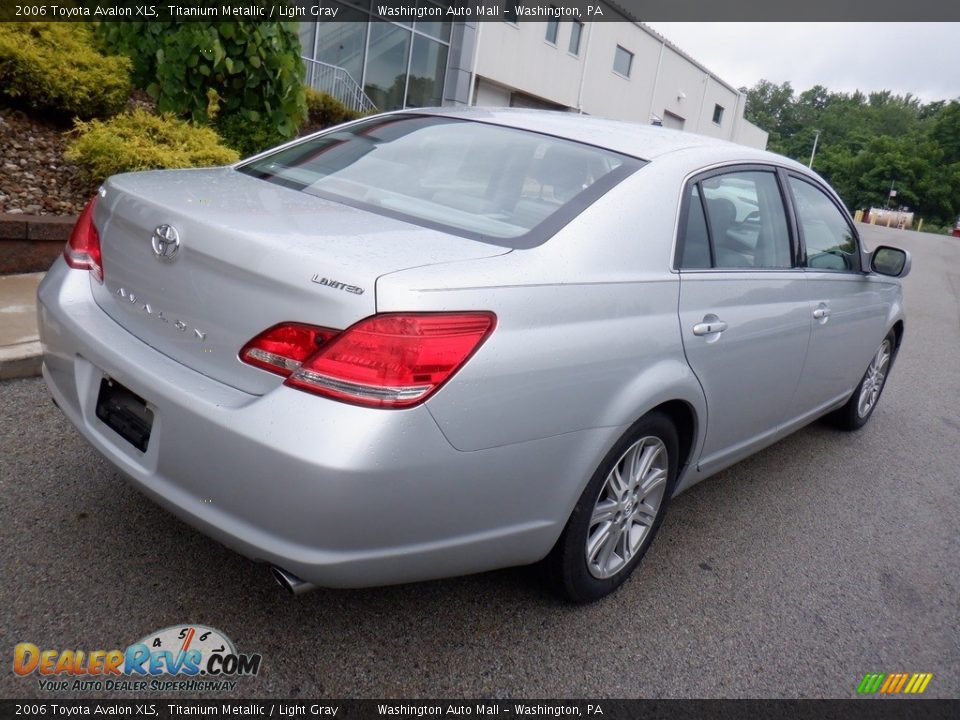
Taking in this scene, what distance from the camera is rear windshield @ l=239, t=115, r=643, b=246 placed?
255 centimetres

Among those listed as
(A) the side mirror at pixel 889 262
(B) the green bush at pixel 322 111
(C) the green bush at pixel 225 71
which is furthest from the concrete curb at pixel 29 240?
(B) the green bush at pixel 322 111

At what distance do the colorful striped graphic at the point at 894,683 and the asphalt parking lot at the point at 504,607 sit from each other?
28mm

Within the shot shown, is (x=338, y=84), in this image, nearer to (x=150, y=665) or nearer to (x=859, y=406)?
(x=859, y=406)

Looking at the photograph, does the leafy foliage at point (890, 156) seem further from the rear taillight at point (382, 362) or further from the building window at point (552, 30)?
the rear taillight at point (382, 362)

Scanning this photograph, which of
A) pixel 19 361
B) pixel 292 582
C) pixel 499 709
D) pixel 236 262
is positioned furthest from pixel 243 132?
pixel 499 709

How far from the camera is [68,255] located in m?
2.70

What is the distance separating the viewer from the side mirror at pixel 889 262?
439 cm

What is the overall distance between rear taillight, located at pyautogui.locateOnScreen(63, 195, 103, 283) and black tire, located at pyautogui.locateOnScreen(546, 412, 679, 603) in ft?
5.49

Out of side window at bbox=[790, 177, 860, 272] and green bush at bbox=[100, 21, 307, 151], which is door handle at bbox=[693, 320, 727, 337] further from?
green bush at bbox=[100, 21, 307, 151]

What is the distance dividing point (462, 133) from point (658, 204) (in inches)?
34.0

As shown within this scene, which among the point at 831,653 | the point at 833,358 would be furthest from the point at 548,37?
the point at 831,653

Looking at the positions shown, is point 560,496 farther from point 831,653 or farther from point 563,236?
point 831,653

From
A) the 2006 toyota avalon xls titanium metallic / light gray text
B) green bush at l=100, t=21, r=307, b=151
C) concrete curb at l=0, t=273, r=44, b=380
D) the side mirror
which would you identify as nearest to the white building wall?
green bush at l=100, t=21, r=307, b=151

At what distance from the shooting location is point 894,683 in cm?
270
